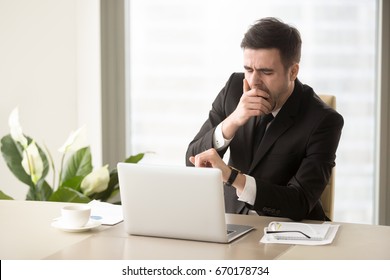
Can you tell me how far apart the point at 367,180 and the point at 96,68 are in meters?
1.70

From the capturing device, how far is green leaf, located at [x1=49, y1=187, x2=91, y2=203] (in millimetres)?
3250

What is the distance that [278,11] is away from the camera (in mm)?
3959

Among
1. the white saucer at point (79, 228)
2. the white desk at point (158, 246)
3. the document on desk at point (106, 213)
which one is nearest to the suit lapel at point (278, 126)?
the white desk at point (158, 246)

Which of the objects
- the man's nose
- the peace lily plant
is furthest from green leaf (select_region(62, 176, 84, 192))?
the man's nose

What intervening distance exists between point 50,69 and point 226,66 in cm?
104

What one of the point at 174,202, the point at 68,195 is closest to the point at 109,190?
the point at 68,195

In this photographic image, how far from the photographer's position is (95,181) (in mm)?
3398

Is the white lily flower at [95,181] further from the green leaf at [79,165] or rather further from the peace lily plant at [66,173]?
the green leaf at [79,165]

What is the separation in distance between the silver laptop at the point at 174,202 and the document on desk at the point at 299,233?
10cm

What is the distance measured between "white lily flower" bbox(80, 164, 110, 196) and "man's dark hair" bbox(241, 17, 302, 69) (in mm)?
1073

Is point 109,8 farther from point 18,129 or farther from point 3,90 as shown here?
point 18,129

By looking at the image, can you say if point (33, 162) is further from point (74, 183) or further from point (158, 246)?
point (158, 246)

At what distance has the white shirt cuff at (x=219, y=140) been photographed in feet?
9.02
